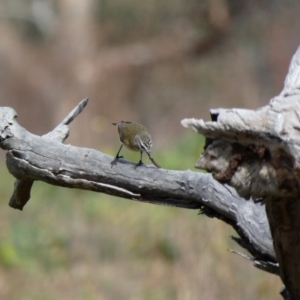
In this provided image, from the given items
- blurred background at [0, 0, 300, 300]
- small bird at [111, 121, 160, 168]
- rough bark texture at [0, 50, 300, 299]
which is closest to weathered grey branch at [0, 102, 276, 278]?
rough bark texture at [0, 50, 300, 299]

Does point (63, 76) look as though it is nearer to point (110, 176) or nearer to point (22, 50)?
point (22, 50)

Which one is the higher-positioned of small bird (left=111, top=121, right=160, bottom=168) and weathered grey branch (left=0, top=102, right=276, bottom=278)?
small bird (left=111, top=121, right=160, bottom=168)

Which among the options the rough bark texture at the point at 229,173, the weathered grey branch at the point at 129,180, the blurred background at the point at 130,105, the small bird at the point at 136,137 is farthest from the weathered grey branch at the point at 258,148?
the blurred background at the point at 130,105

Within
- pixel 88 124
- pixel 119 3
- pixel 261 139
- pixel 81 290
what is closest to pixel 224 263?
pixel 81 290

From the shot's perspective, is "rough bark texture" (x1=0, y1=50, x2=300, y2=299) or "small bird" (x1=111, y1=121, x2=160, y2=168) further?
"small bird" (x1=111, y1=121, x2=160, y2=168)

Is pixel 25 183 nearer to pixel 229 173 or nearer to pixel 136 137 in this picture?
pixel 136 137

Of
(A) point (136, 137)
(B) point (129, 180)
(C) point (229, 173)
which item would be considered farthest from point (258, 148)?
(A) point (136, 137)

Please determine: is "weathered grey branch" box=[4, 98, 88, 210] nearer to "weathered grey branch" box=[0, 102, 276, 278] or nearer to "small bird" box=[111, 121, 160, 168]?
"weathered grey branch" box=[0, 102, 276, 278]
